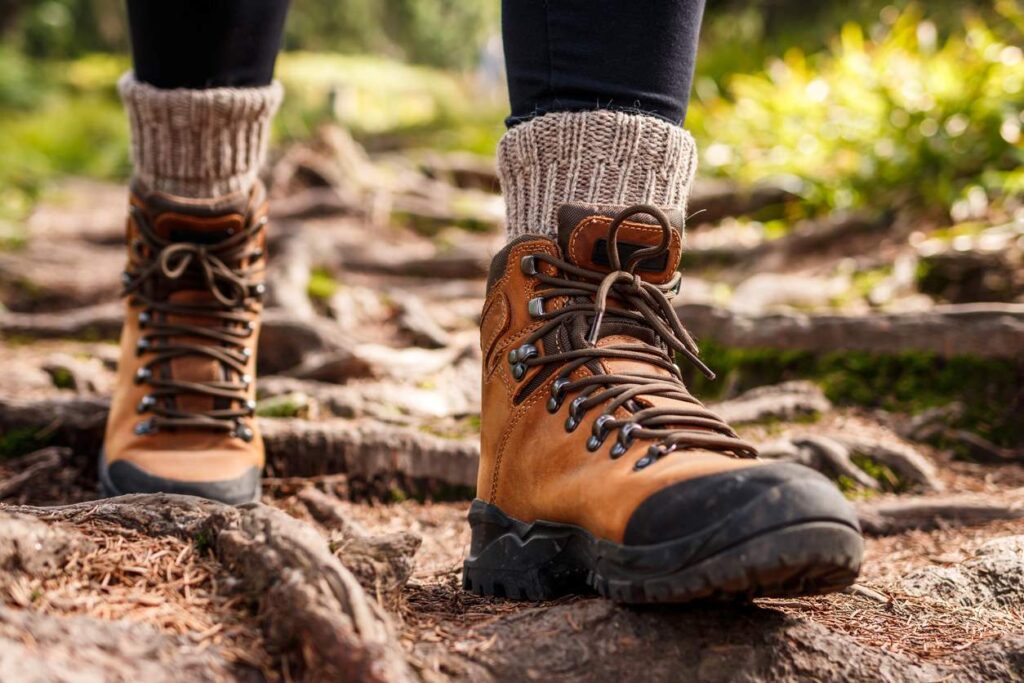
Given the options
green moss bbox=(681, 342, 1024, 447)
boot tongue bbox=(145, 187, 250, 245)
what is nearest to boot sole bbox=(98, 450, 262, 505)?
boot tongue bbox=(145, 187, 250, 245)

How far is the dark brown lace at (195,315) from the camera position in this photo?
7.05 ft

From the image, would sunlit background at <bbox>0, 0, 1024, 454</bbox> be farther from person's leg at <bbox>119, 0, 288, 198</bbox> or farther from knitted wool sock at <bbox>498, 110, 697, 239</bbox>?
person's leg at <bbox>119, 0, 288, 198</bbox>

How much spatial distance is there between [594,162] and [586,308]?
271mm

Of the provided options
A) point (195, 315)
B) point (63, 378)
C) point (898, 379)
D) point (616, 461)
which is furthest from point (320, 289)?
point (616, 461)

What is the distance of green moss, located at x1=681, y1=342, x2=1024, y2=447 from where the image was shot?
288 cm

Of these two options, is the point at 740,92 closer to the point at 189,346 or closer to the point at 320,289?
the point at 320,289

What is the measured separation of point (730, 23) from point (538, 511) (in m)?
11.2

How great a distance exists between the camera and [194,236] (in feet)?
7.34

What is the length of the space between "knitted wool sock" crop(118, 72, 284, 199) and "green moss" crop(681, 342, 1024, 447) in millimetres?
1866

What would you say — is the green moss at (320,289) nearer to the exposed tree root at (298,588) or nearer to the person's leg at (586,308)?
the person's leg at (586,308)

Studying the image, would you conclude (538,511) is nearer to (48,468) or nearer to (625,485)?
(625,485)

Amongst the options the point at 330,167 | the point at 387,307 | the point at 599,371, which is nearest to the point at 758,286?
the point at 387,307

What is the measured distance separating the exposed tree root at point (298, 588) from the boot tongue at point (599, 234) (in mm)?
666

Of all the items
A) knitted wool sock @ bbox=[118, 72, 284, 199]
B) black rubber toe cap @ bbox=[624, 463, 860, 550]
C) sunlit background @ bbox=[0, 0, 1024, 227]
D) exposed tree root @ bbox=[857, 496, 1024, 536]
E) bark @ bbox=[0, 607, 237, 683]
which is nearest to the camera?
bark @ bbox=[0, 607, 237, 683]
